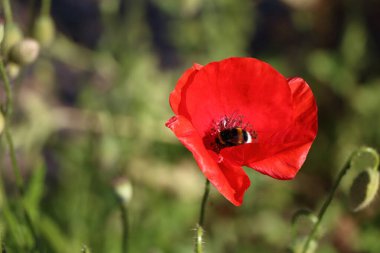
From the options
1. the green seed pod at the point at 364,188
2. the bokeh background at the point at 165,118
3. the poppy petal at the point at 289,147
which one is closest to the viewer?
the poppy petal at the point at 289,147

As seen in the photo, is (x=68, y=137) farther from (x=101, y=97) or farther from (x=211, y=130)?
(x=211, y=130)

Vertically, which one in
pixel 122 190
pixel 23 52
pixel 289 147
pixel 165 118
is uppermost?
pixel 165 118

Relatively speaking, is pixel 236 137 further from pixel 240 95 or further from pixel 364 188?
pixel 364 188

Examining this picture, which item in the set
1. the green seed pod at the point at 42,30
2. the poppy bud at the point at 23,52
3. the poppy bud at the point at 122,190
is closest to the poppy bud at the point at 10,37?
the poppy bud at the point at 23,52

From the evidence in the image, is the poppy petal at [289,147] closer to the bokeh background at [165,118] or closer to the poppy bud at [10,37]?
the poppy bud at [10,37]

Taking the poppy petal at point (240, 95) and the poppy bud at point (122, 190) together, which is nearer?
the poppy petal at point (240, 95)

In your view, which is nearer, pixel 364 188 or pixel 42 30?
pixel 364 188

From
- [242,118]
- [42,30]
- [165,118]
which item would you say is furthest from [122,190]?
[165,118]
